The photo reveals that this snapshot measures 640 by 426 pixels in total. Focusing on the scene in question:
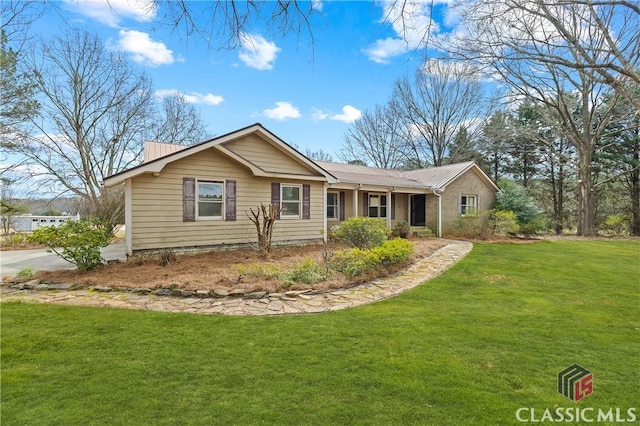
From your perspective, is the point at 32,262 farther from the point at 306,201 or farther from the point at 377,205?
the point at 377,205

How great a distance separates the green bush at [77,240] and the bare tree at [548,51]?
9.58 metres

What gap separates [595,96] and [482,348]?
2235cm

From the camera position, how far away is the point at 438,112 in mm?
27172

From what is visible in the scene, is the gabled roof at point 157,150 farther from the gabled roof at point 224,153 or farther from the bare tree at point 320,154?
the bare tree at point 320,154

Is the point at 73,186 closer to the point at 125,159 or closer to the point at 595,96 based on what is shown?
the point at 125,159

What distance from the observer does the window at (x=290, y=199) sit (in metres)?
11.9

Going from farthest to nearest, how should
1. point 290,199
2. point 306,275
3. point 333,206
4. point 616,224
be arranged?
point 616,224, point 333,206, point 290,199, point 306,275

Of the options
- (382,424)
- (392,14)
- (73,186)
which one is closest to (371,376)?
(382,424)

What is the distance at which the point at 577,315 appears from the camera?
500cm

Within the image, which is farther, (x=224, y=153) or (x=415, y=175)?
(x=415, y=175)

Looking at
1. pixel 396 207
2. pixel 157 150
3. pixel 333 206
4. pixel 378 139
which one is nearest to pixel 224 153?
pixel 157 150

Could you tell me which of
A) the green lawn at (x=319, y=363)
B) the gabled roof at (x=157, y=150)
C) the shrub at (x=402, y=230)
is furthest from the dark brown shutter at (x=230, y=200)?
the shrub at (x=402, y=230)

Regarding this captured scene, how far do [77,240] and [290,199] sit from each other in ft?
22.4

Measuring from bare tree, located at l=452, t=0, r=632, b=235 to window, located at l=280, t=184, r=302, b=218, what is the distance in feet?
23.5
